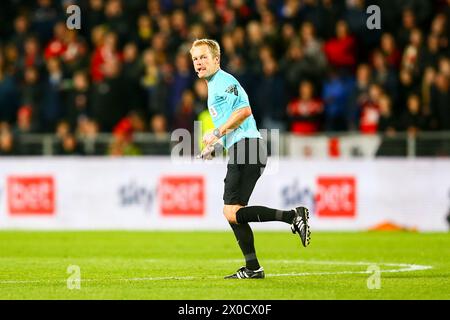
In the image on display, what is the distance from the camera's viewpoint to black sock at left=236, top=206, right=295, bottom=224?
11008 millimetres

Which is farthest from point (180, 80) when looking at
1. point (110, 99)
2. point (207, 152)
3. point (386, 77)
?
point (207, 152)

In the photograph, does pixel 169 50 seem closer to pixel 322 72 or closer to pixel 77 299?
pixel 322 72

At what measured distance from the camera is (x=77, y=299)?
940cm

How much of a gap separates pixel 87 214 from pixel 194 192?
224cm

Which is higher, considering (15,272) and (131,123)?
(131,123)

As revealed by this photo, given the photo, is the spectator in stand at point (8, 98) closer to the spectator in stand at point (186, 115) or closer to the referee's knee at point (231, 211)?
the spectator in stand at point (186, 115)

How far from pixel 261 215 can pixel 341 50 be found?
1159cm

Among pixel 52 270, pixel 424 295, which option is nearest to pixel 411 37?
pixel 52 270

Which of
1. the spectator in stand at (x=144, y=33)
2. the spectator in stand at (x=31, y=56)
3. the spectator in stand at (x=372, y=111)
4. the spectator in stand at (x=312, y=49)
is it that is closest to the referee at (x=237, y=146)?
the spectator in stand at (x=372, y=111)

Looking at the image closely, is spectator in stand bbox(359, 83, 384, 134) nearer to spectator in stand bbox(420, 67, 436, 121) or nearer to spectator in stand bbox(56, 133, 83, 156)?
spectator in stand bbox(420, 67, 436, 121)

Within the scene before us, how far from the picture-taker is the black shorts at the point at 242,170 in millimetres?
11141

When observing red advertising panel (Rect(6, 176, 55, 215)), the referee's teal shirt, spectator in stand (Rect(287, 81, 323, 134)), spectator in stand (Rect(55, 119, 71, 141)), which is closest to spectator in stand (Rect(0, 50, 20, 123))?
spectator in stand (Rect(55, 119, 71, 141))

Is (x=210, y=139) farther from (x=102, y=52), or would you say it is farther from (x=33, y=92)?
(x=33, y=92)

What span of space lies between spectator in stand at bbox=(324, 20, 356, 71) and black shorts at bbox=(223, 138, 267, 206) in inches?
443
